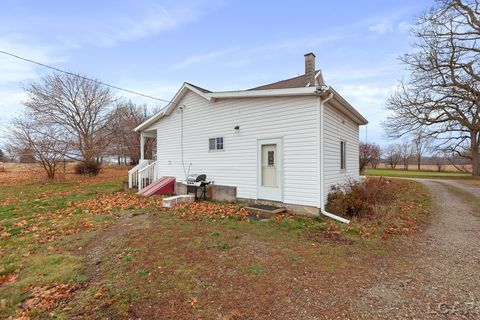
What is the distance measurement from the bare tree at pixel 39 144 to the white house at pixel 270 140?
11.9m

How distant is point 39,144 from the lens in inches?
698

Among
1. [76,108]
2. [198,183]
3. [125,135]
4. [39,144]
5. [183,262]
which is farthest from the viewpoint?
[125,135]

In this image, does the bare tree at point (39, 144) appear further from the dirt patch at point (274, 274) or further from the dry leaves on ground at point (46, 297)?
the dry leaves on ground at point (46, 297)

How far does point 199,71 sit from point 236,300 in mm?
14869

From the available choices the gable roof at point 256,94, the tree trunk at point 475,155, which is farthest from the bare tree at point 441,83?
the gable roof at point 256,94

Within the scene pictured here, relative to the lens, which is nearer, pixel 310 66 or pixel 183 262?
pixel 183 262

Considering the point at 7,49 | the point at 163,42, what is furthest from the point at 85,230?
the point at 163,42

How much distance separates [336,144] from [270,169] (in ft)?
8.58

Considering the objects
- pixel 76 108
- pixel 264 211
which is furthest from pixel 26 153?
pixel 264 211

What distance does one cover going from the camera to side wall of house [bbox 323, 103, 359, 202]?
782 centimetres

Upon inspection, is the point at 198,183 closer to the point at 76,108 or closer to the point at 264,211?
the point at 264,211

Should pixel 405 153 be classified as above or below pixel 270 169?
above

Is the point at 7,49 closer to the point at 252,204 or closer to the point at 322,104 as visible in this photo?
the point at 252,204

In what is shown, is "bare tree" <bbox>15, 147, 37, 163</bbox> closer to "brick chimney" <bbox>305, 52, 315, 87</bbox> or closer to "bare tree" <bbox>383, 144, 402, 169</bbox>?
"brick chimney" <bbox>305, 52, 315, 87</bbox>
